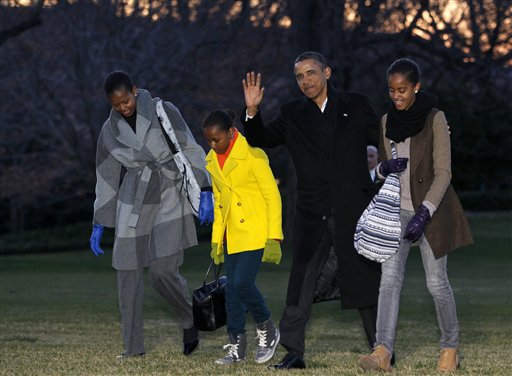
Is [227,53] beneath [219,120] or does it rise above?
above

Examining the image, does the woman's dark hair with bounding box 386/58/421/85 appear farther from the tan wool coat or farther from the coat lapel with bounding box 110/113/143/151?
the coat lapel with bounding box 110/113/143/151

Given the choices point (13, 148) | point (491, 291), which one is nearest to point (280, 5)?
point (491, 291)

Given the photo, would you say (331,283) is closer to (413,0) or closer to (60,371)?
(60,371)

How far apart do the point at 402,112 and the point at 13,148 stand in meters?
30.8

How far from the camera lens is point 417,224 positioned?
6.90 metres

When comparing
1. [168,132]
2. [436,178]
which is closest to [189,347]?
[168,132]

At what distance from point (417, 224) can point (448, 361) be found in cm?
93

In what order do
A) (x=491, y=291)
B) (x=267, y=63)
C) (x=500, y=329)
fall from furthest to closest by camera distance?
(x=267, y=63), (x=491, y=291), (x=500, y=329)

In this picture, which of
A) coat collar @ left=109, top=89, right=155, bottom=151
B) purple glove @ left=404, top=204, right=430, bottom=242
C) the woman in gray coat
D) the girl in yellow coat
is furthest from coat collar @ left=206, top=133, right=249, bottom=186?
purple glove @ left=404, top=204, right=430, bottom=242

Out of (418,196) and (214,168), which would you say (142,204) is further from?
(418,196)

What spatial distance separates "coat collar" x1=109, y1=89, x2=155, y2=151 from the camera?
835 centimetres

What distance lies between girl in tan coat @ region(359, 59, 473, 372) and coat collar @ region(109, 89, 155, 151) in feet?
6.08

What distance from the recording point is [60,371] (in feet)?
24.2

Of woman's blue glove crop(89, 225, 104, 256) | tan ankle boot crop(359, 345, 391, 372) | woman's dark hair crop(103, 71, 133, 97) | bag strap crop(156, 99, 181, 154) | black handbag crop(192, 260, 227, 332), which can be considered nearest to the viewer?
tan ankle boot crop(359, 345, 391, 372)
